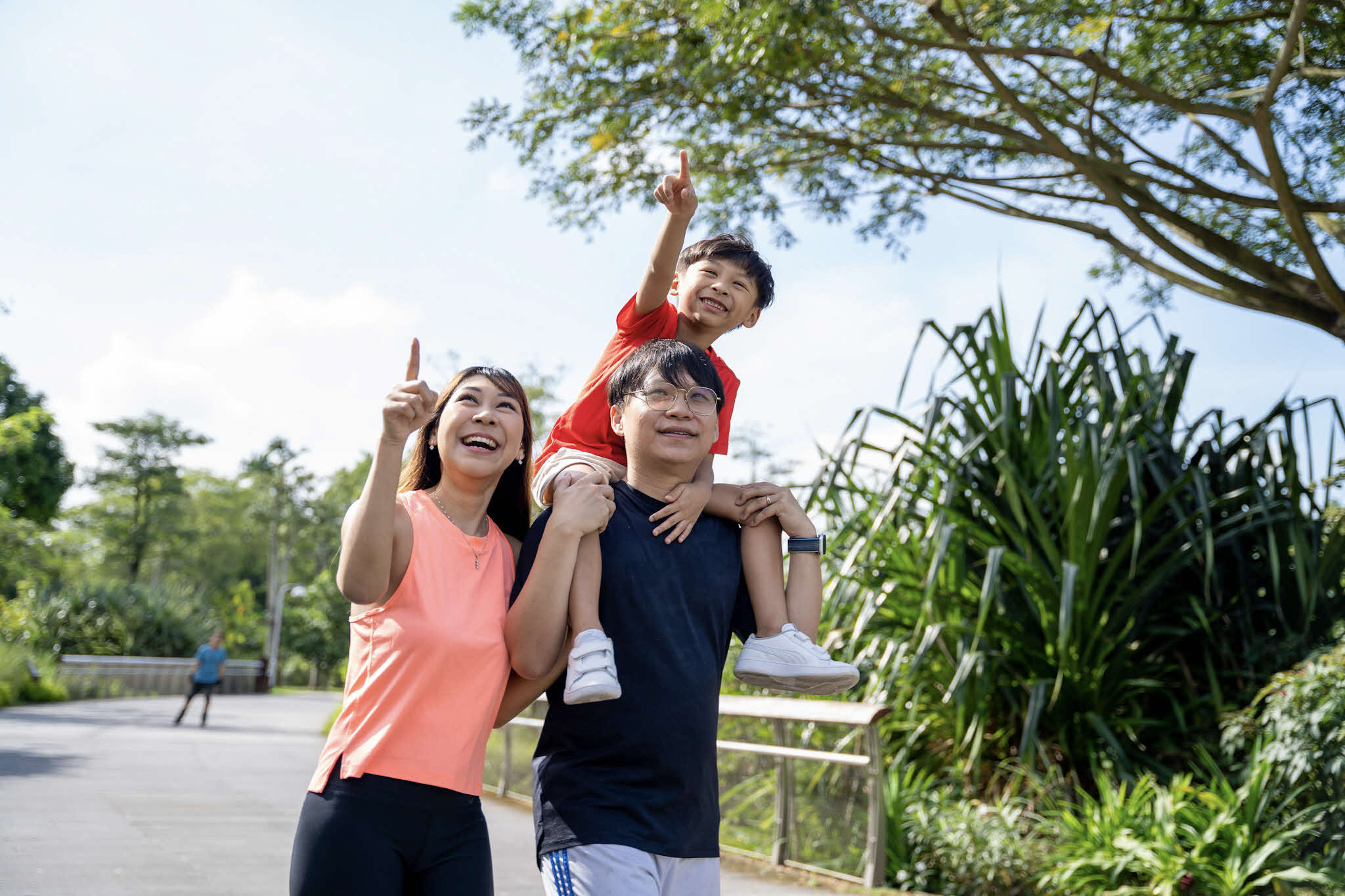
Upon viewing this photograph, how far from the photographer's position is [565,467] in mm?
2281

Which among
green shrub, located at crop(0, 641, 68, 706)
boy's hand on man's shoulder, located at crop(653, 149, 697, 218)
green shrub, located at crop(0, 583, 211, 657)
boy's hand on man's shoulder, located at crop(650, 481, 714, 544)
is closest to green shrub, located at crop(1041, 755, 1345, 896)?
boy's hand on man's shoulder, located at crop(650, 481, 714, 544)

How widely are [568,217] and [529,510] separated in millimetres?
6563

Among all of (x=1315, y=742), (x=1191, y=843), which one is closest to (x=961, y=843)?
(x=1191, y=843)

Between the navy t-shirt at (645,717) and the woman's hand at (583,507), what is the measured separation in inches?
2.6

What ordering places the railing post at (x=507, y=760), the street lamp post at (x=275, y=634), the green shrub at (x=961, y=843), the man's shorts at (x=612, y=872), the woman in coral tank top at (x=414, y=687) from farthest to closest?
the street lamp post at (x=275, y=634), the railing post at (x=507, y=760), the green shrub at (x=961, y=843), the woman in coral tank top at (x=414, y=687), the man's shorts at (x=612, y=872)

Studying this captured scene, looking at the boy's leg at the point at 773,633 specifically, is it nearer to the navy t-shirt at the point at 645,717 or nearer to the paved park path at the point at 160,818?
the navy t-shirt at the point at 645,717

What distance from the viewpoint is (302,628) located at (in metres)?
53.6

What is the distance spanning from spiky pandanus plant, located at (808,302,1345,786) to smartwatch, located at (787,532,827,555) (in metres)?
3.59

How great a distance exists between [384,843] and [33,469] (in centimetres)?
3535

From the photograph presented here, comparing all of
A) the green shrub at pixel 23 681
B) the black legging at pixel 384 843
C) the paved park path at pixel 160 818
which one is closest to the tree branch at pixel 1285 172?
the paved park path at pixel 160 818

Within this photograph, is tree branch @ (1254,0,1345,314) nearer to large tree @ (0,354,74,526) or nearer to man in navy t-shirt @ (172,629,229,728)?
man in navy t-shirt @ (172,629,229,728)

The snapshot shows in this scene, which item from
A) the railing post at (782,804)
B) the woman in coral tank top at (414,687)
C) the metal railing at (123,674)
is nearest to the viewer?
the woman in coral tank top at (414,687)

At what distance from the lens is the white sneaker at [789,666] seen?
2105 mm

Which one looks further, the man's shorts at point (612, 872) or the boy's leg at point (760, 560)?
the boy's leg at point (760, 560)
